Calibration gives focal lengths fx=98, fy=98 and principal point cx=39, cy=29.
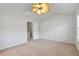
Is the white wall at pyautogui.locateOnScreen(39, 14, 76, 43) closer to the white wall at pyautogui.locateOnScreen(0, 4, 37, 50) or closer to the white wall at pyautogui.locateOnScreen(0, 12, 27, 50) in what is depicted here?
the white wall at pyautogui.locateOnScreen(0, 4, 37, 50)

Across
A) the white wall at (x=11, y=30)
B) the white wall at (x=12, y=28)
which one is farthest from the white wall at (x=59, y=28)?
the white wall at (x=11, y=30)

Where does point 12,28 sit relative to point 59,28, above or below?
below

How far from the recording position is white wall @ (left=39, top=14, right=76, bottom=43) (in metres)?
2.98

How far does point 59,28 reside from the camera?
10.7 feet

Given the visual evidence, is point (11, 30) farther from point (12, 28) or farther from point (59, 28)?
point (59, 28)

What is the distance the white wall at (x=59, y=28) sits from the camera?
117 inches

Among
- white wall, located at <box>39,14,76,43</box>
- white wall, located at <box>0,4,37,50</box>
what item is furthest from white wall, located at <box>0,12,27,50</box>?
white wall, located at <box>39,14,76,43</box>

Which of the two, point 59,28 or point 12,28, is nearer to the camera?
point 59,28

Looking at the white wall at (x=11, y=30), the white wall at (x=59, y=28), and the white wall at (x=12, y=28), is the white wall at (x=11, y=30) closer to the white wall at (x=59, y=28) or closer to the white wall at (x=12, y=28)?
the white wall at (x=12, y=28)

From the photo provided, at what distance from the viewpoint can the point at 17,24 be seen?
4.45m

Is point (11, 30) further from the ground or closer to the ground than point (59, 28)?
closer to the ground

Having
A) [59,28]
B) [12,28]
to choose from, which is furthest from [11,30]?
[59,28]

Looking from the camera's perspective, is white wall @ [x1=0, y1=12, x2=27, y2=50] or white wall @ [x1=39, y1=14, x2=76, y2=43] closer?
white wall @ [x1=39, y1=14, x2=76, y2=43]

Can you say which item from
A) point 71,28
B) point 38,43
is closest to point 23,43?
point 38,43
